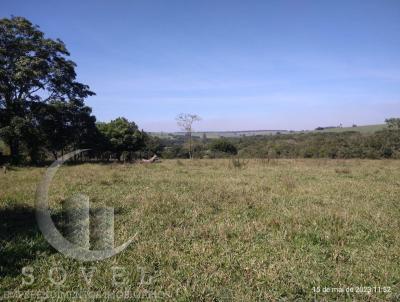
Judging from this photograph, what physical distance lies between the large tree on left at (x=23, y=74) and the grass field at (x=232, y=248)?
1673 cm

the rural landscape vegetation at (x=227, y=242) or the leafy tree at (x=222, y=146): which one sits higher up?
the rural landscape vegetation at (x=227, y=242)

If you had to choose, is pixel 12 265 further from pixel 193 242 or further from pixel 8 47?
pixel 8 47

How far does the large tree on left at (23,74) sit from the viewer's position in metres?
23.7

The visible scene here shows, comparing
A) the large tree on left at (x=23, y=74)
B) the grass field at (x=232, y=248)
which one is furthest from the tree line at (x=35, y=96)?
the grass field at (x=232, y=248)

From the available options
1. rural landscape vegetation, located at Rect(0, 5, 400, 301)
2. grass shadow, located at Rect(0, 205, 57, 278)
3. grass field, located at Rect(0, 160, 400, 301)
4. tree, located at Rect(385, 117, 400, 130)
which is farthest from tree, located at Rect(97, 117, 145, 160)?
tree, located at Rect(385, 117, 400, 130)

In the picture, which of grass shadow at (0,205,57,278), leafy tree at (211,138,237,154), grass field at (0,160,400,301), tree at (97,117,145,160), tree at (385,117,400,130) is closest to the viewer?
grass field at (0,160,400,301)

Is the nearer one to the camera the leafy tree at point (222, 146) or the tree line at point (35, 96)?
the tree line at point (35, 96)

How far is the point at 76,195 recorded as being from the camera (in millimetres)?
9953

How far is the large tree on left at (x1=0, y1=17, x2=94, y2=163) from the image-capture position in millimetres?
23663

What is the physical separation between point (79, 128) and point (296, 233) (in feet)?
85.4

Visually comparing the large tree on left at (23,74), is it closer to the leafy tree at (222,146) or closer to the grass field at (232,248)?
the grass field at (232,248)

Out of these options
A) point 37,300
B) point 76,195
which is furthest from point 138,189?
point 37,300

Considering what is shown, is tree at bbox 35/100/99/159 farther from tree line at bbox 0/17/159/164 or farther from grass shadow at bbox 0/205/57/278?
grass shadow at bbox 0/205/57/278

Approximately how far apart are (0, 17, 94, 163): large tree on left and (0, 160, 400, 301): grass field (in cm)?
1673
